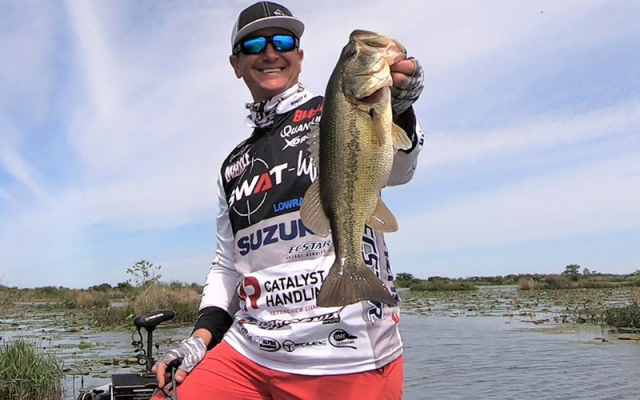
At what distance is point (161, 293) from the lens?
71.2ft

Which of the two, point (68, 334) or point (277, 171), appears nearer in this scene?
point (277, 171)

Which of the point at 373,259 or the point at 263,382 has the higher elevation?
the point at 373,259

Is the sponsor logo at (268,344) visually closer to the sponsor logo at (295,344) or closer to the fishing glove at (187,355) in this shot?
the sponsor logo at (295,344)

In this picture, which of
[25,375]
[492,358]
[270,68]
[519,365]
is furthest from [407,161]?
[492,358]

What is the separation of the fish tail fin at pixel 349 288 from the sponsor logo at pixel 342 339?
12.9 inches

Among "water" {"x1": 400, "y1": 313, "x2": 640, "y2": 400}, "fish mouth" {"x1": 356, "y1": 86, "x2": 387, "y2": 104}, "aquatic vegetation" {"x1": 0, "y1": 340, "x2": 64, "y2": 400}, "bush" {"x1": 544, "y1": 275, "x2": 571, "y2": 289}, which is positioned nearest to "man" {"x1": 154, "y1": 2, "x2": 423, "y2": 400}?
"fish mouth" {"x1": 356, "y1": 86, "x2": 387, "y2": 104}

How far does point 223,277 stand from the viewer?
3320 millimetres

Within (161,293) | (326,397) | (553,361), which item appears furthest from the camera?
(161,293)

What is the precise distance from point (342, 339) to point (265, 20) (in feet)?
5.50

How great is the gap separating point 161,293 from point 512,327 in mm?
12520

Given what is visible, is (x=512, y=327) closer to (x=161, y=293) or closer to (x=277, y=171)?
(x=161, y=293)

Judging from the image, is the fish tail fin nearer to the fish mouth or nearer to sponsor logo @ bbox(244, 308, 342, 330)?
sponsor logo @ bbox(244, 308, 342, 330)

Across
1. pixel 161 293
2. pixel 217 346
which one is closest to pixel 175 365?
pixel 217 346

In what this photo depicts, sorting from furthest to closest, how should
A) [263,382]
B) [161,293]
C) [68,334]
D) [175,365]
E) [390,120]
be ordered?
[161,293], [68,334], [175,365], [263,382], [390,120]
